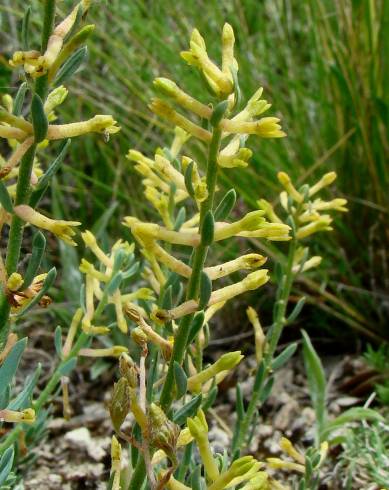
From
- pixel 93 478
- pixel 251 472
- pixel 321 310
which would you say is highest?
pixel 251 472

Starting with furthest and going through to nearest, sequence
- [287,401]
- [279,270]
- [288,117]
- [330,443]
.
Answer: [288,117] < [287,401] < [330,443] < [279,270]

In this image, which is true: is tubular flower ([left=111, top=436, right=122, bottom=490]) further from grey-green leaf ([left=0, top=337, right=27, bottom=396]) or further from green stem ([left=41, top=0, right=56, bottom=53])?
green stem ([left=41, top=0, right=56, bottom=53])

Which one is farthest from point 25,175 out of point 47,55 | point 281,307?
point 281,307

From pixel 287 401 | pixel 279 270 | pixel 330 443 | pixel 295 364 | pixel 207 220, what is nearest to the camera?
pixel 207 220

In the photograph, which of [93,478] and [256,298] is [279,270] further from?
[256,298]

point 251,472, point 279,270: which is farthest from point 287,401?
point 251,472

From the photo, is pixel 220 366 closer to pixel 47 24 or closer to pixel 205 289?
pixel 205 289

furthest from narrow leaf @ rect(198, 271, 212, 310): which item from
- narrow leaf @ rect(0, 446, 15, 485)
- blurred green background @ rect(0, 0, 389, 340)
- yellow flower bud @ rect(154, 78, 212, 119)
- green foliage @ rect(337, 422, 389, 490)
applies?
blurred green background @ rect(0, 0, 389, 340)

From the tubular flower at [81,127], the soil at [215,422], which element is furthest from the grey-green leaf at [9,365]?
the soil at [215,422]
